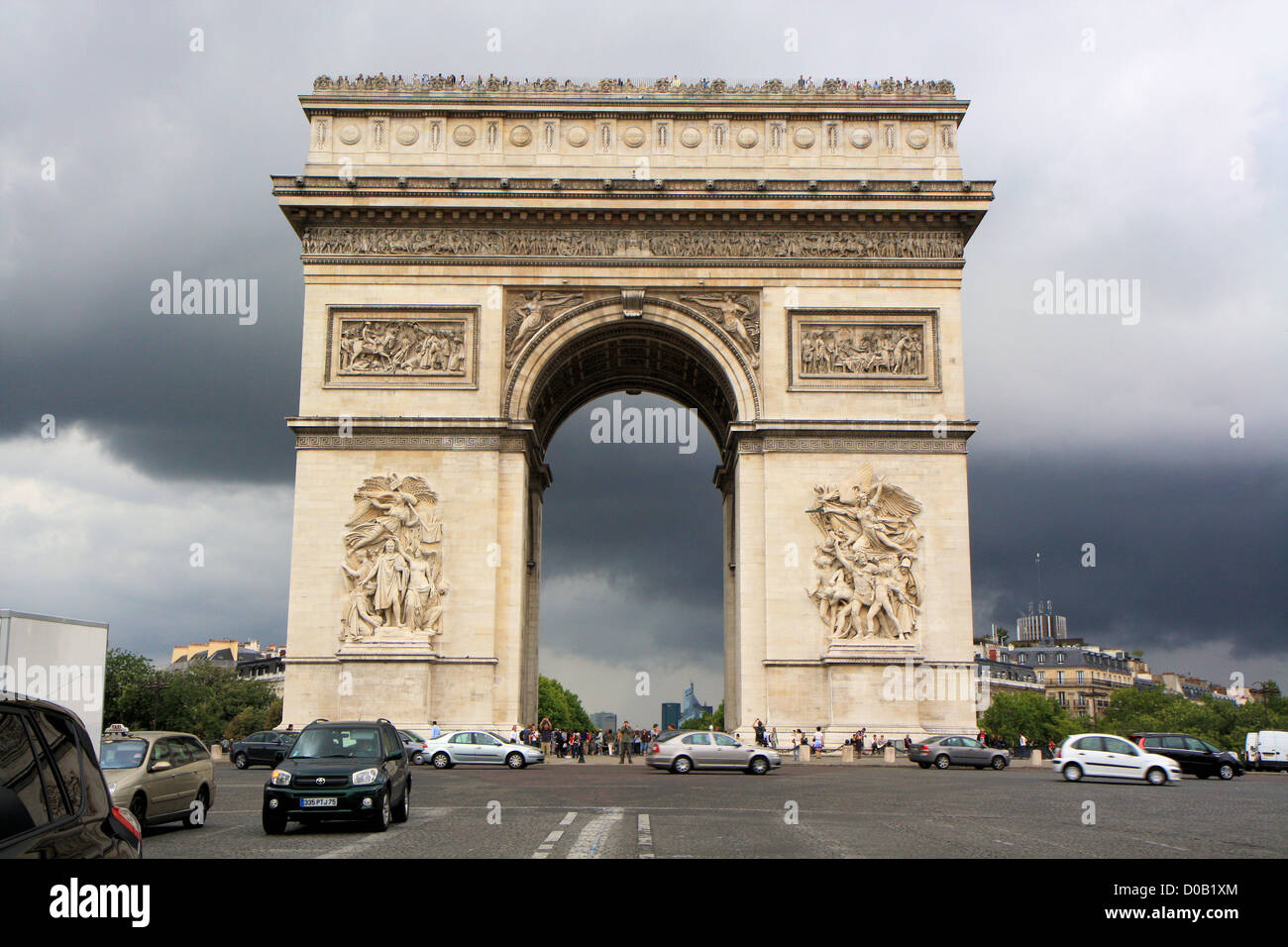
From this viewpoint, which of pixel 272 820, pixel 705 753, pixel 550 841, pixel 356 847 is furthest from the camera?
pixel 705 753

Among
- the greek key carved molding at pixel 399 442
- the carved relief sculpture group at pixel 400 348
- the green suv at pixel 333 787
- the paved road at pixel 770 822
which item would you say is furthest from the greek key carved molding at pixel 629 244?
the green suv at pixel 333 787

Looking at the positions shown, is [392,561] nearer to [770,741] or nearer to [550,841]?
[770,741]

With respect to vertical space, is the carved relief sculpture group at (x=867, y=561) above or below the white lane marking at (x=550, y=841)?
above

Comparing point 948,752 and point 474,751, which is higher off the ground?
point 474,751

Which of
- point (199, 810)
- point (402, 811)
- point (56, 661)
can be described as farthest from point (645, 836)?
point (56, 661)

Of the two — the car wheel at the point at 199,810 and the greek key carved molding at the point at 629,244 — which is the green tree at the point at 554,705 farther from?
the car wheel at the point at 199,810
